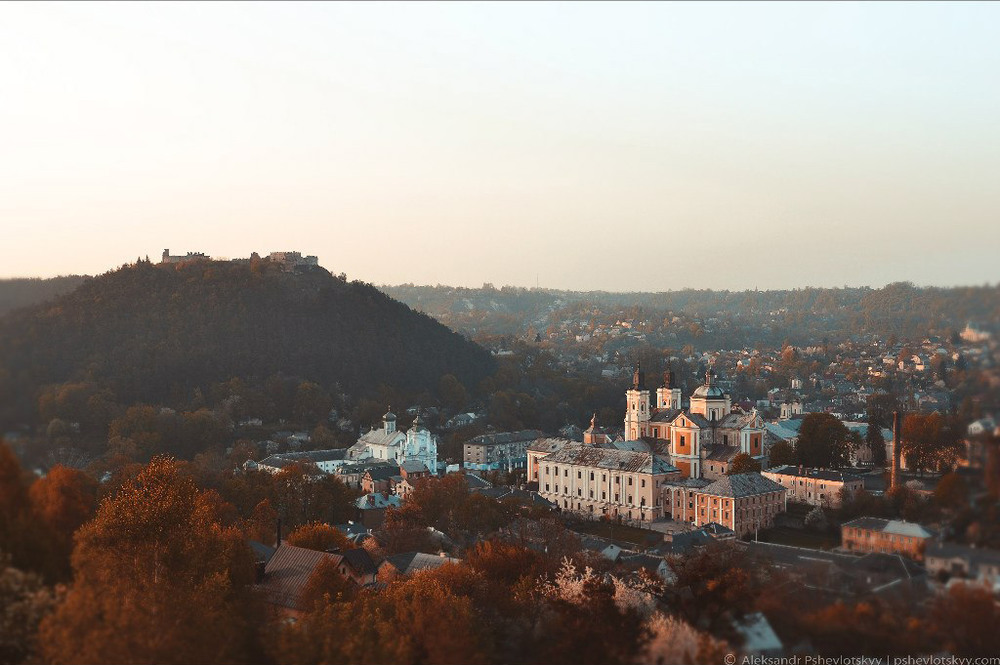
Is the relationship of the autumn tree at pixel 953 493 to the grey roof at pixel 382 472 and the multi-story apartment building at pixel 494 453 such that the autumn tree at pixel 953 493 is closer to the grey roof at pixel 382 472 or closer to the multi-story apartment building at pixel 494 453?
the grey roof at pixel 382 472

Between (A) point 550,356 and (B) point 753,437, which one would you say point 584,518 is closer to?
(B) point 753,437

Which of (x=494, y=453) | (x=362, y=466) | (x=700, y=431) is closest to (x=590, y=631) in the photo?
(x=700, y=431)

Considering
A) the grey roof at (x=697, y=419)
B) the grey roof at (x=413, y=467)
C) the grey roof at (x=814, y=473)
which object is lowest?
the grey roof at (x=413, y=467)

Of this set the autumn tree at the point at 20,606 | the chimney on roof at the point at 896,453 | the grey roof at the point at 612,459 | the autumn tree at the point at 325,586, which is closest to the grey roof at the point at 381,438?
the grey roof at the point at 612,459

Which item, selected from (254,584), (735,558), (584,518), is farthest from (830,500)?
(254,584)

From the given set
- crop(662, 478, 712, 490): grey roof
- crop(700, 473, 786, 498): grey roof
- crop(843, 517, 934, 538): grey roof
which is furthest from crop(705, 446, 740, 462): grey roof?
crop(843, 517, 934, 538): grey roof

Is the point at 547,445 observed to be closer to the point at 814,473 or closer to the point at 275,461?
the point at 275,461
